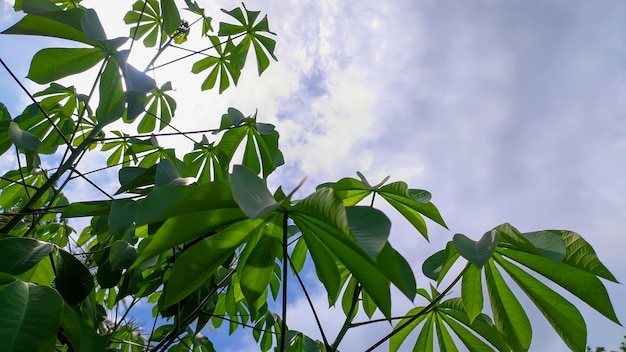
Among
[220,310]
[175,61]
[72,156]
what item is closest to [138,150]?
[175,61]

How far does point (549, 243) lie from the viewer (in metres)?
0.64

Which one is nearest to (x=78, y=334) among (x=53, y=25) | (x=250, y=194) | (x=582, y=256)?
(x=250, y=194)

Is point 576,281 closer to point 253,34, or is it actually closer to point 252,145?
point 252,145

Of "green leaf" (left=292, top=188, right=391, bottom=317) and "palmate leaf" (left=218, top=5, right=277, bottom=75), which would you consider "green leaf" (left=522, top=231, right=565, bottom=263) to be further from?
"palmate leaf" (left=218, top=5, right=277, bottom=75)

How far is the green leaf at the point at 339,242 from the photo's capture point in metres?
0.54

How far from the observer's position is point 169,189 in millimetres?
525

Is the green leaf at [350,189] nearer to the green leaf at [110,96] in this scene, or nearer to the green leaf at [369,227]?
the green leaf at [369,227]

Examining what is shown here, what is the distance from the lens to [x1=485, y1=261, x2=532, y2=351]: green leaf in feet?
2.91

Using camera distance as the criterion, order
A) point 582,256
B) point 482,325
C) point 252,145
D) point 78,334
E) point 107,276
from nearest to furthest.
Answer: point 78,334 < point 582,256 < point 107,276 < point 482,325 < point 252,145

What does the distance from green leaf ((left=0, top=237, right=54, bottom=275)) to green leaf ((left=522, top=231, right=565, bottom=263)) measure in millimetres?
777

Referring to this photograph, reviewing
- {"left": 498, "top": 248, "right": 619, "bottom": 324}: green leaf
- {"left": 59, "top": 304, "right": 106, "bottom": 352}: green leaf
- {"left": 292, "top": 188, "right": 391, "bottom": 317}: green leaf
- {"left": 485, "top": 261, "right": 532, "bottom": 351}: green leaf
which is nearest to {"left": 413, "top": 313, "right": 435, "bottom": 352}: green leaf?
{"left": 485, "top": 261, "right": 532, "bottom": 351}: green leaf

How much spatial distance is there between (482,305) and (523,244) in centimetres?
30

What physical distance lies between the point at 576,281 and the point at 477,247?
26 centimetres

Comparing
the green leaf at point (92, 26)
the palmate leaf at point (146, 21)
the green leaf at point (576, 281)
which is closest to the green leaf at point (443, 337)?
the green leaf at point (576, 281)
